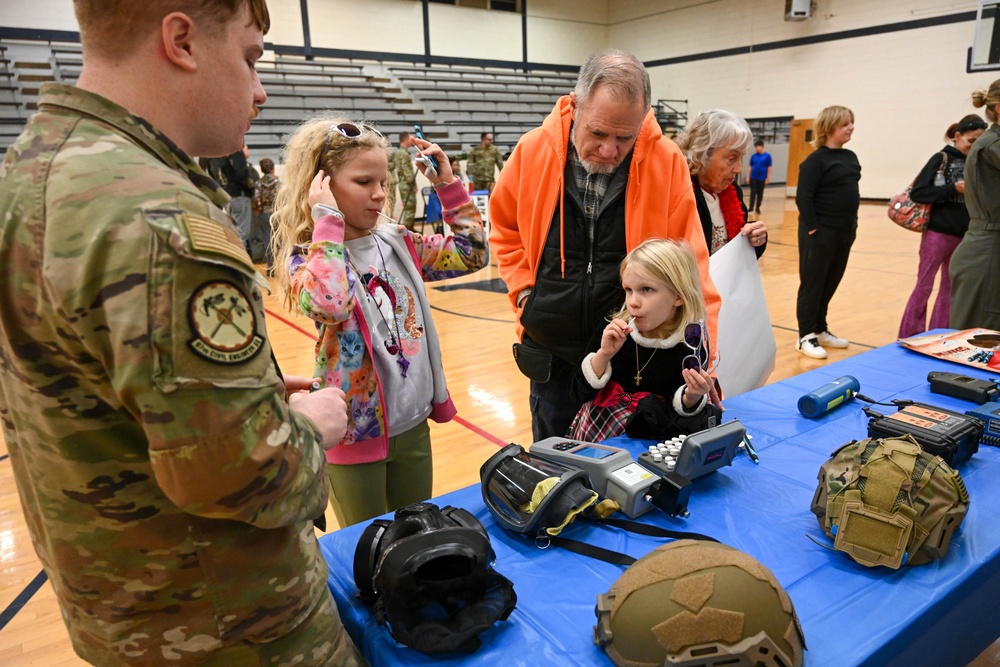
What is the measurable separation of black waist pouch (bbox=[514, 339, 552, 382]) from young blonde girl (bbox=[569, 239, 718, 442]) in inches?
5.9

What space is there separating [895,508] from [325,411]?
114cm

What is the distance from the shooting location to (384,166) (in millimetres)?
1609

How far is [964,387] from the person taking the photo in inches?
80.7

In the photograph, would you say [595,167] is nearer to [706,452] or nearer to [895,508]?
[706,452]

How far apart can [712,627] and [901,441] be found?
0.78 m

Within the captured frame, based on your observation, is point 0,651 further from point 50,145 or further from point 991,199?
point 991,199

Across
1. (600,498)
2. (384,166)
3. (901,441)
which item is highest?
(384,166)

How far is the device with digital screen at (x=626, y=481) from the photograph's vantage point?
4.55ft

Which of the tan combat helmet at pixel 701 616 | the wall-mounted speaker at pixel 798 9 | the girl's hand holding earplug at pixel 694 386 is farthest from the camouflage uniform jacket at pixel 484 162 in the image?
the tan combat helmet at pixel 701 616

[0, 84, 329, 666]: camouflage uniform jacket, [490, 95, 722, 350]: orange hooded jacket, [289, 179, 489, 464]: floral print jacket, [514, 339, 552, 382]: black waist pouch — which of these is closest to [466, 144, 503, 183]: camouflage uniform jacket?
[490, 95, 722, 350]: orange hooded jacket

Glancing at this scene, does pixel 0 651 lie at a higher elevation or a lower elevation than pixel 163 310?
lower

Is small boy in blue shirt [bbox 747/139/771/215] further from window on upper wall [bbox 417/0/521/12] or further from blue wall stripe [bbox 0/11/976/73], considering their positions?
window on upper wall [bbox 417/0/521/12]

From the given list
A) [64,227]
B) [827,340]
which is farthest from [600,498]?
[827,340]

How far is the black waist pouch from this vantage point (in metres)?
2.06
